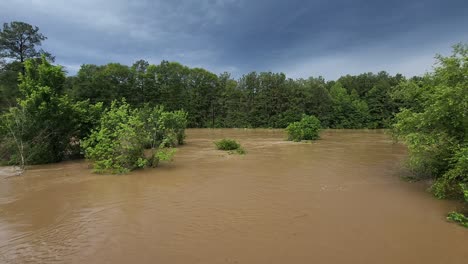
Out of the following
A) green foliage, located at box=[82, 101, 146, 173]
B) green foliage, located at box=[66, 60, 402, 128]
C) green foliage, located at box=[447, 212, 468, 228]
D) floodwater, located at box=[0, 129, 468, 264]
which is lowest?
floodwater, located at box=[0, 129, 468, 264]

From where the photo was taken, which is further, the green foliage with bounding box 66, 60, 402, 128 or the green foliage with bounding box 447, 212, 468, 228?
the green foliage with bounding box 66, 60, 402, 128

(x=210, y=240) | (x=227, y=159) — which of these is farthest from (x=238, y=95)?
(x=210, y=240)

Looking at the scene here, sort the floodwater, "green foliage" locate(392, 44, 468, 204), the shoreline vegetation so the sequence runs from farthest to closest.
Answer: the shoreline vegetation, "green foliage" locate(392, 44, 468, 204), the floodwater

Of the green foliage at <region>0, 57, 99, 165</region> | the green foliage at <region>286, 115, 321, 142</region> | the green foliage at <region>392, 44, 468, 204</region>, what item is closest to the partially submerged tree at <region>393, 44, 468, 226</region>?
the green foliage at <region>392, 44, 468, 204</region>

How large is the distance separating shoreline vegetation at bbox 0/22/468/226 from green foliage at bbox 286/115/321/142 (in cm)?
9

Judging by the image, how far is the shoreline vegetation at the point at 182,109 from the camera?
25.4 feet

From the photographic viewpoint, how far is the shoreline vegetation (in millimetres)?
7754

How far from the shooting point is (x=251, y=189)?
8.62 metres

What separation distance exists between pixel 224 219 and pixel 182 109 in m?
22.2

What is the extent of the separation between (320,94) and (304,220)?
2027 inches

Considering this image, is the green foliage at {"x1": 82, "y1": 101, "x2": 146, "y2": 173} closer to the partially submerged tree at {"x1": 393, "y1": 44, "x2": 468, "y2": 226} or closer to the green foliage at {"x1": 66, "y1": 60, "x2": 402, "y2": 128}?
the partially submerged tree at {"x1": 393, "y1": 44, "x2": 468, "y2": 226}

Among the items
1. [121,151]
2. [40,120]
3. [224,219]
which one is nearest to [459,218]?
[224,219]

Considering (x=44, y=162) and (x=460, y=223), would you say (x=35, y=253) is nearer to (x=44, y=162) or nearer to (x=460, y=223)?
(x=460, y=223)

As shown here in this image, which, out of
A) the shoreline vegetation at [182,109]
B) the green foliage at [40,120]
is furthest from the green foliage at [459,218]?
the green foliage at [40,120]
